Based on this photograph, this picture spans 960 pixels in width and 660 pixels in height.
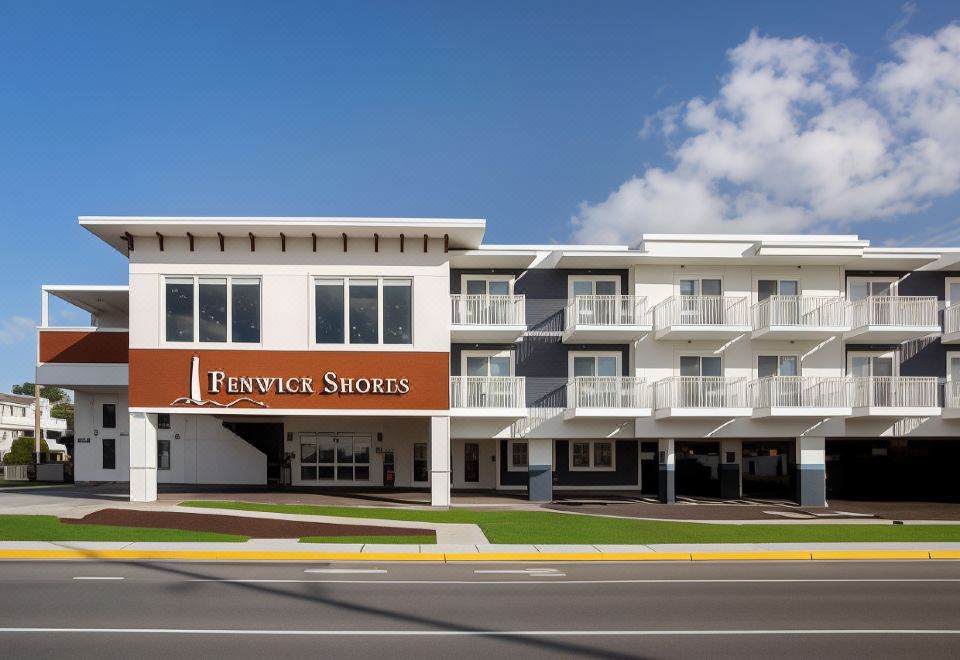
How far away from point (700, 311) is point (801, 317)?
347 cm

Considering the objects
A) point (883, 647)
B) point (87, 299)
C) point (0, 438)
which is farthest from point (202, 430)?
point (0, 438)

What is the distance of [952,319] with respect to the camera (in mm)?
27297

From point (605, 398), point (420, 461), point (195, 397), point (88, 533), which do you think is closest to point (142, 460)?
point (195, 397)

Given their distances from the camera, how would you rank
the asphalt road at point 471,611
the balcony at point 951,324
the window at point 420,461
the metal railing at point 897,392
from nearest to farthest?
the asphalt road at point 471,611
the metal railing at point 897,392
the balcony at point 951,324
the window at point 420,461

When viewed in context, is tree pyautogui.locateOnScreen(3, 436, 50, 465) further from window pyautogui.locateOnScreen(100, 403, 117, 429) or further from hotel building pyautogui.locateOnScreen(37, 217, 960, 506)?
hotel building pyautogui.locateOnScreen(37, 217, 960, 506)

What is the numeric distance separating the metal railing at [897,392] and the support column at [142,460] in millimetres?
23025

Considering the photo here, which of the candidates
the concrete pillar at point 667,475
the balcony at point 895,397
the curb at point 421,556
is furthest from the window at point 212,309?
the balcony at point 895,397

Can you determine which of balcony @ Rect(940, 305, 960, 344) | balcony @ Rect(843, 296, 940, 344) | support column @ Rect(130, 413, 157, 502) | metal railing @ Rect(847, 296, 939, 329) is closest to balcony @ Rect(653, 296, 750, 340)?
balcony @ Rect(843, 296, 940, 344)

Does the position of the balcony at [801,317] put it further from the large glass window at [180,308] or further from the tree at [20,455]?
the tree at [20,455]

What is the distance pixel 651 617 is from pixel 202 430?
86.4 feet

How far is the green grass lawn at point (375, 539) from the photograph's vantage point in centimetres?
1633

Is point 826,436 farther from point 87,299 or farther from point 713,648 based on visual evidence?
point 87,299

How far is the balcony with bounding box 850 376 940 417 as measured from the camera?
83.5 feet

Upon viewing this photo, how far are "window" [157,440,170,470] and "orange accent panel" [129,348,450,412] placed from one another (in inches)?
384
